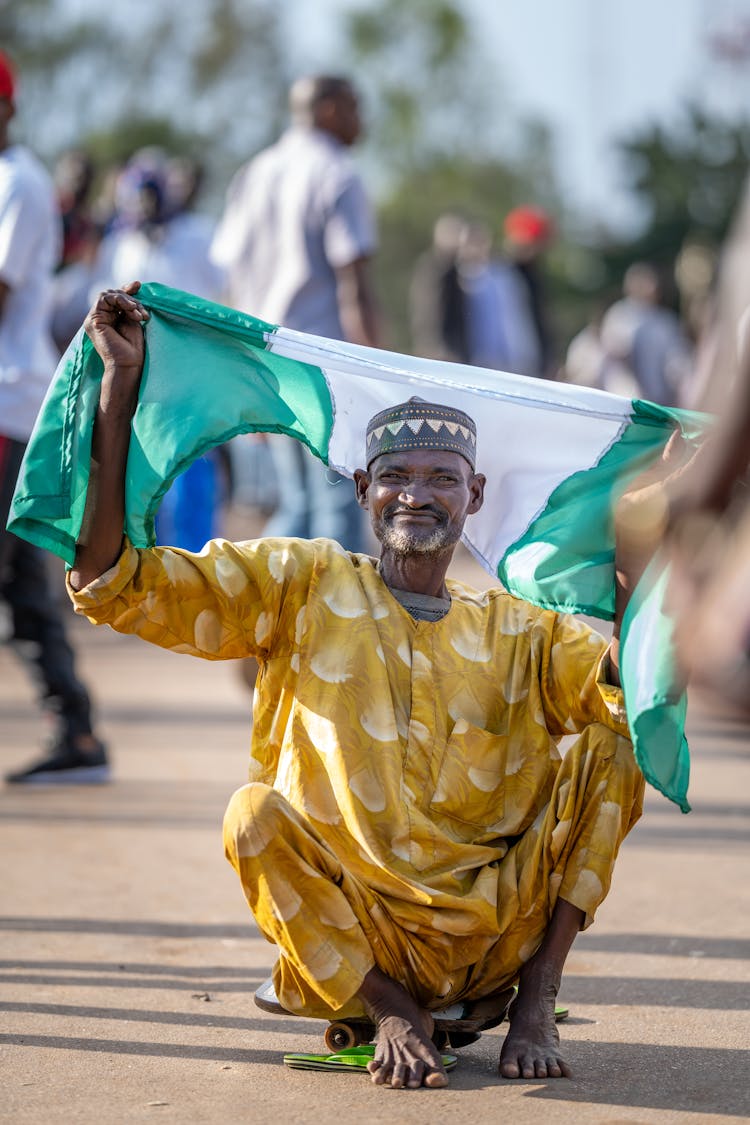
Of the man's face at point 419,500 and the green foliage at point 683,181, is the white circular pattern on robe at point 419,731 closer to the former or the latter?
the man's face at point 419,500

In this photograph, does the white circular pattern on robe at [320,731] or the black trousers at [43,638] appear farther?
the black trousers at [43,638]

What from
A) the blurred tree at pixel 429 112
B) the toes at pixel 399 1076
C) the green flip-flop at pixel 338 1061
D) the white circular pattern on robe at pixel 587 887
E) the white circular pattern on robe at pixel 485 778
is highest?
the blurred tree at pixel 429 112

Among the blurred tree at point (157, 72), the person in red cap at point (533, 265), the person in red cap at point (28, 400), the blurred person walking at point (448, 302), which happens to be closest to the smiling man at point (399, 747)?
the person in red cap at point (28, 400)

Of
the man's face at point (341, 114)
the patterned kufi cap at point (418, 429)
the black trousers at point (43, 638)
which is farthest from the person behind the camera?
the man's face at point (341, 114)

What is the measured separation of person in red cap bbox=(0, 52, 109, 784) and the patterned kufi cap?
7.64ft

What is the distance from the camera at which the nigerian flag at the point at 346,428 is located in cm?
369

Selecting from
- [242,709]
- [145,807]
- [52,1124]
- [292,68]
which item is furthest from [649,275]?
[292,68]

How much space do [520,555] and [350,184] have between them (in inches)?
135

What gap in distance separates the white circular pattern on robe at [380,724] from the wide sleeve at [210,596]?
0.84 feet

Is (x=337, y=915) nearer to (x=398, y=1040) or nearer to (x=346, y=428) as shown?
(x=398, y=1040)

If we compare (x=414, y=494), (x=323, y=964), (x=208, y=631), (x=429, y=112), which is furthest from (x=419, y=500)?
(x=429, y=112)

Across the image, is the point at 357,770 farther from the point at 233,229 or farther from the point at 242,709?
the point at 242,709

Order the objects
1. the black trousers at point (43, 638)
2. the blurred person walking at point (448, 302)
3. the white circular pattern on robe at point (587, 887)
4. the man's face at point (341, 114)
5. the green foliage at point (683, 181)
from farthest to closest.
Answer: the green foliage at point (683, 181) → the blurred person walking at point (448, 302) → the man's face at point (341, 114) → the black trousers at point (43, 638) → the white circular pattern on robe at point (587, 887)

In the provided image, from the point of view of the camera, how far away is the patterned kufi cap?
3.74 meters
